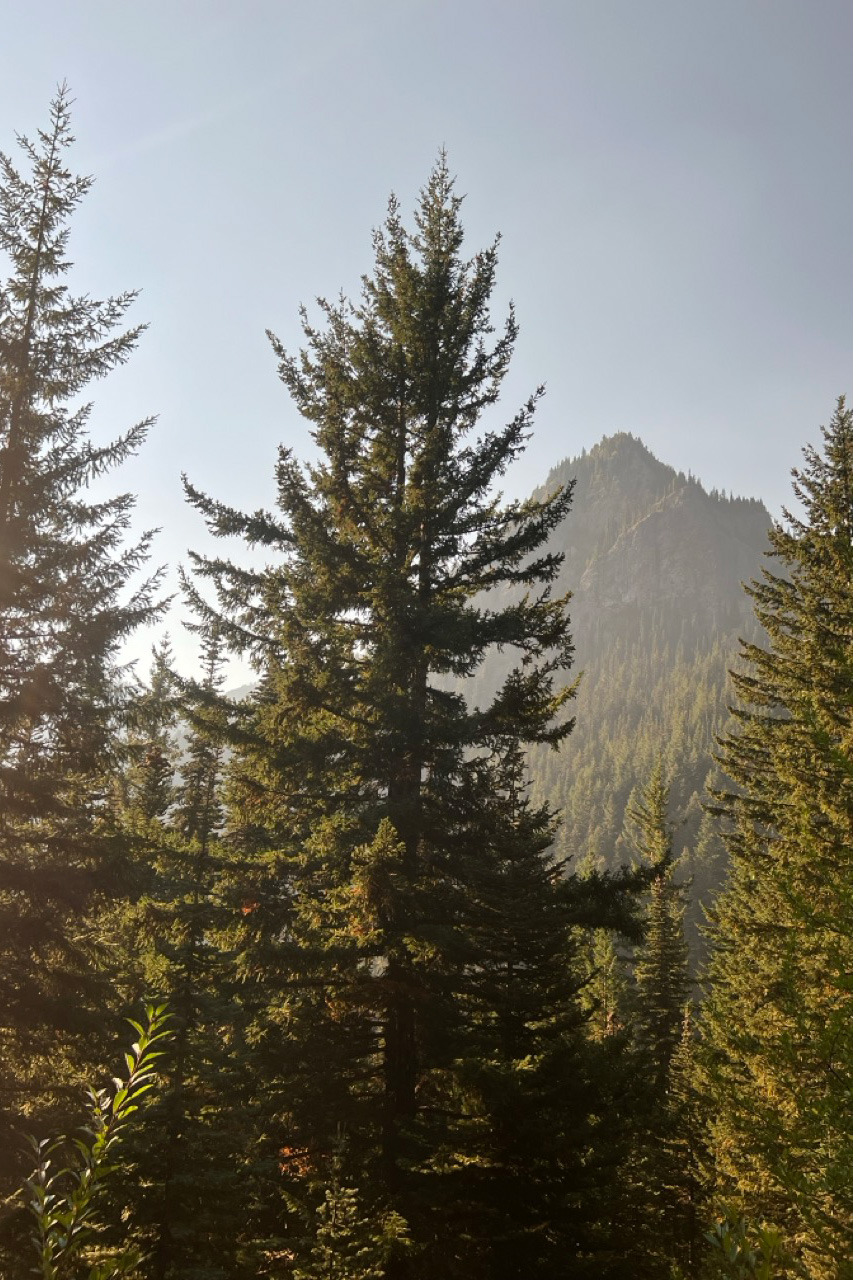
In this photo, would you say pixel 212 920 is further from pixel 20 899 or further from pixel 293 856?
pixel 20 899

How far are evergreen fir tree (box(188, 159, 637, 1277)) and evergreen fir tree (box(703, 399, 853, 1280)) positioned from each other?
267cm

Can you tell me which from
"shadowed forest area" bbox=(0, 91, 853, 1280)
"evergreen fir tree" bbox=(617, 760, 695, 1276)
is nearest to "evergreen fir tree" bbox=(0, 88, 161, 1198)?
"shadowed forest area" bbox=(0, 91, 853, 1280)

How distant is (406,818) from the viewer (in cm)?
1023

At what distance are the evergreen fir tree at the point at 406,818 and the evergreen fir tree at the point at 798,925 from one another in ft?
8.75

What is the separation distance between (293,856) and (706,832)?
112m

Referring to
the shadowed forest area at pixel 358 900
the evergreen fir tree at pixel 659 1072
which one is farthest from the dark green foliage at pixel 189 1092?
the evergreen fir tree at pixel 659 1072

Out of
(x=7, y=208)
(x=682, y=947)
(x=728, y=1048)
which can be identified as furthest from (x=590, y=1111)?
(x=682, y=947)

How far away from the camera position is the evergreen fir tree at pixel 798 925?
7336mm

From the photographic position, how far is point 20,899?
971 centimetres

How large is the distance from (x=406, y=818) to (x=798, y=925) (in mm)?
5393

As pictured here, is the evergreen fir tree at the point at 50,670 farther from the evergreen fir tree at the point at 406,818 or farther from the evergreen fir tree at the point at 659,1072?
the evergreen fir tree at the point at 659,1072

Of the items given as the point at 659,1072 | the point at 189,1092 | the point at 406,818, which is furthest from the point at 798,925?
the point at 659,1072

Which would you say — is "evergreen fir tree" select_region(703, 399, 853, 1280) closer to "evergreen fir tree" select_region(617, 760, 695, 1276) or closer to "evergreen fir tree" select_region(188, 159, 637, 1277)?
"evergreen fir tree" select_region(617, 760, 695, 1276)

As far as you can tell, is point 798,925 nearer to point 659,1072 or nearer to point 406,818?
point 406,818
